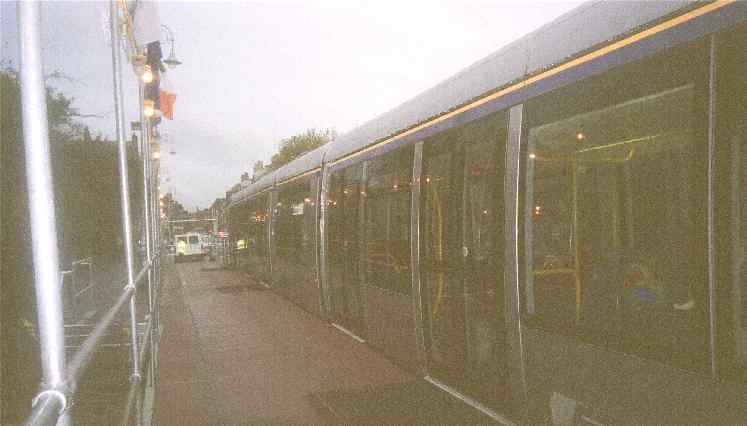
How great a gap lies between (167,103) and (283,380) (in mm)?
12989

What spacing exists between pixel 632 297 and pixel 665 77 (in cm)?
128

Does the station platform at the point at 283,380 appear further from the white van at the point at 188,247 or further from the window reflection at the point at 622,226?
the white van at the point at 188,247

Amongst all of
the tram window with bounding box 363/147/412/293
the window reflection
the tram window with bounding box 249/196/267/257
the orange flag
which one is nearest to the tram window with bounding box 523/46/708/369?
the window reflection

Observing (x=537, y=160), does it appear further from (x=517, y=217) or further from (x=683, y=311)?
(x=683, y=311)

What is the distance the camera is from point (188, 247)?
4634 centimetres

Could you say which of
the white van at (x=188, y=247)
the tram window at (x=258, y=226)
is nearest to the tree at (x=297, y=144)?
the white van at (x=188, y=247)

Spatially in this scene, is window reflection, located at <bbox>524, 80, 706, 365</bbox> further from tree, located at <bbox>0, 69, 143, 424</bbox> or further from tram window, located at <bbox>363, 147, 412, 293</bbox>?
tree, located at <bbox>0, 69, 143, 424</bbox>

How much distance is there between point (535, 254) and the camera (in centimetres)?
465

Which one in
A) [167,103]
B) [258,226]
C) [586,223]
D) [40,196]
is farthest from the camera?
[258,226]

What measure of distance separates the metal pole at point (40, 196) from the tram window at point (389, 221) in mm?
5550

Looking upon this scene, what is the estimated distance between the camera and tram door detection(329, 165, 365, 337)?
917 centimetres

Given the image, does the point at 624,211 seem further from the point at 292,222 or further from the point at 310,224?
the point at 292,222

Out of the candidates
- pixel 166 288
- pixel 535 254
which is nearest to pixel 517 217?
pixel 535 254

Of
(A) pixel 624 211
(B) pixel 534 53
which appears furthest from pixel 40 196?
(B) pixel 534 53
